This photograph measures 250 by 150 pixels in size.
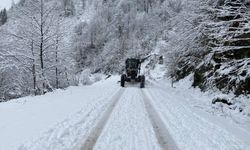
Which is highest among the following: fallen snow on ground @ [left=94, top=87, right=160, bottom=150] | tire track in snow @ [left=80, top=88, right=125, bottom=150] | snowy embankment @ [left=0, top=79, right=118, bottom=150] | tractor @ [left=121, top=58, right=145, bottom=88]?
tractor @ [left=121, top=58, right=145, bottom=88]

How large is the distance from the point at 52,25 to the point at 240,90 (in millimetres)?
15482

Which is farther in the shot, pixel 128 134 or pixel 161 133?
pixel 161 133

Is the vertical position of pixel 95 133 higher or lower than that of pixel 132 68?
lower

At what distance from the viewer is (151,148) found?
653cm

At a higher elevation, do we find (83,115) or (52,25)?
(52,25)

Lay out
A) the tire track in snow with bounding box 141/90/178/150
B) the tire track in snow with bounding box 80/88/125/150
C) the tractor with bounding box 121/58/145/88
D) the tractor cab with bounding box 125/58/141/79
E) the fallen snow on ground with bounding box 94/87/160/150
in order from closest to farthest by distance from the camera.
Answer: the tire track in snow with bounding box 80/88/125/150 < the fallen snow on ground with bounding box 94/87/160/150 < the tire track in snow with bounding box 141/90/178/150 < the tractor with bounding box 121/58/145/88 < the tractor cab with bounding box 125/58/141/79

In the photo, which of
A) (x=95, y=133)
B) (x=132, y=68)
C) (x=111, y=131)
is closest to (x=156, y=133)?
(x=111, y=131)

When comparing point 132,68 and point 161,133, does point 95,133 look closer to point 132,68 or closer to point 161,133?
point 161,133

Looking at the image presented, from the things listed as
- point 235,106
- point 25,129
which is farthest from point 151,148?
point 235,106

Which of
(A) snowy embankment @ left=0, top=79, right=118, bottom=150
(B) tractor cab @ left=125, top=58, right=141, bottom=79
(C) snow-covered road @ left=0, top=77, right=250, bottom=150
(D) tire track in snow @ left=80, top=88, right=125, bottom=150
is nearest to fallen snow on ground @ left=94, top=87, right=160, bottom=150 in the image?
(C) snow-covered road @ left=0, top=77, right=250, bottom=150

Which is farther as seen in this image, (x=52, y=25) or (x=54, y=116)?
(x=52, y=25)

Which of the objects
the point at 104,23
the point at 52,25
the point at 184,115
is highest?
the point at 104,23

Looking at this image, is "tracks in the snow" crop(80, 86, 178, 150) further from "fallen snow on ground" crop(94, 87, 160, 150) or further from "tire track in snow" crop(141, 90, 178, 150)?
"fallen snow on ground" crop(94, 87, 160, 150)

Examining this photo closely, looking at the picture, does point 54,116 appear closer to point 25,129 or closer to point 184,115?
point 25,129
